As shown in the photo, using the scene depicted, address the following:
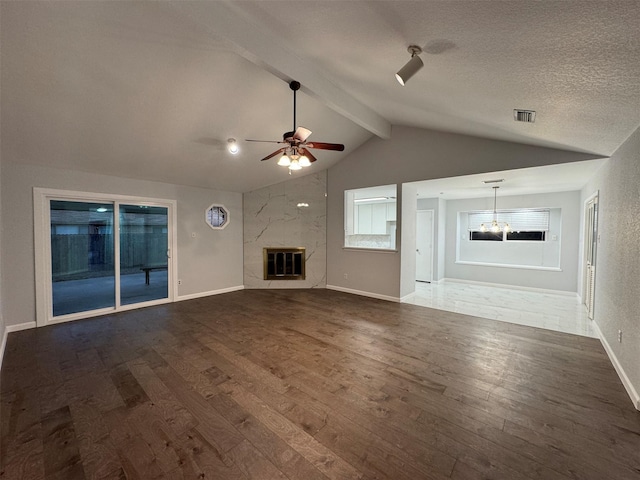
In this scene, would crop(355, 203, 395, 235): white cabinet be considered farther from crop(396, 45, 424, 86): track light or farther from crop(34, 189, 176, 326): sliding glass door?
crop(396, 45, 424, 86): track light

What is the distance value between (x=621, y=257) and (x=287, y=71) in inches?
157

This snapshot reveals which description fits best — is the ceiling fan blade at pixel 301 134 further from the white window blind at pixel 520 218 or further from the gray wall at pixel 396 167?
the white window blind at pixel 520 218

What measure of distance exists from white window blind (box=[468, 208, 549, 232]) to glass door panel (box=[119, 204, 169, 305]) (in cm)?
774

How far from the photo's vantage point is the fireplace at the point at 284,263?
258 inches

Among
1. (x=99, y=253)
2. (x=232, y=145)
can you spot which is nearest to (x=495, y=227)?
(x=232, y=145)

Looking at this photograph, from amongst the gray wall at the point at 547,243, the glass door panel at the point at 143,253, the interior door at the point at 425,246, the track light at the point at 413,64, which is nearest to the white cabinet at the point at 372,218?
the interior door at the point at 425,246

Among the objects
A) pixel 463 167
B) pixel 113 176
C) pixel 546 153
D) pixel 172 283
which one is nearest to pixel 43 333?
pixel 172 283

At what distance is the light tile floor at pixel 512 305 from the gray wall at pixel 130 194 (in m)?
4.20

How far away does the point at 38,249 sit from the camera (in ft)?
12.9

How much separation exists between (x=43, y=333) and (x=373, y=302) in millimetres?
5127

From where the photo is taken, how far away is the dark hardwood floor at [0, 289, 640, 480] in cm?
163

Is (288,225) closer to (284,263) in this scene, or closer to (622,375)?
(284,263)

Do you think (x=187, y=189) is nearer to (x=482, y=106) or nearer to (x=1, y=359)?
(x=1, y=359)

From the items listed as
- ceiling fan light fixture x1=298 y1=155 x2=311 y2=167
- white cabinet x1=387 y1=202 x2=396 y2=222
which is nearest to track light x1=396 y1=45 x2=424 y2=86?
ceiling fan light fixture x1=298 y1=155 x2=311 y2=167
